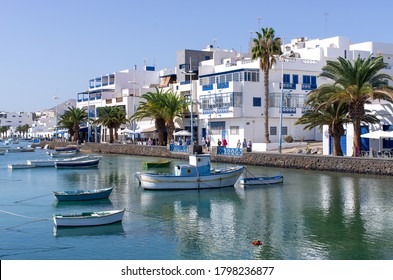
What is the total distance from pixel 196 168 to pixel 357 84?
16088mm

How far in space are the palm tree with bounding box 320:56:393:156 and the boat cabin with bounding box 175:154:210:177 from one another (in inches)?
519

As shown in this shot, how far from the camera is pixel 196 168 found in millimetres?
36344

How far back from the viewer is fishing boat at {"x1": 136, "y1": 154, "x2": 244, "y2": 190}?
35750 mm

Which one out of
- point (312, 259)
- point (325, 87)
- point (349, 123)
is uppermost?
point (325, 87)

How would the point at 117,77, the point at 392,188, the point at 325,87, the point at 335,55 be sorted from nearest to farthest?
the point at 392,188
the point at 325,87
the point at 335,55
the point at 117,77

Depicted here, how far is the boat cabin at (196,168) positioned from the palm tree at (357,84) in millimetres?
13186

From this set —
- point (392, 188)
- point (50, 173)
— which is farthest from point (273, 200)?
point (50, 173)

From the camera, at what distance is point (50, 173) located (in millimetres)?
54188

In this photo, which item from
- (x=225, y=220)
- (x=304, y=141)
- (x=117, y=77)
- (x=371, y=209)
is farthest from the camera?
(x=117, y=77)

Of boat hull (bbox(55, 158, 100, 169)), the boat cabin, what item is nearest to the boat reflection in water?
the boat cabin

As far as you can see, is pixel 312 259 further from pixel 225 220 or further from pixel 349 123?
pixel 349 123

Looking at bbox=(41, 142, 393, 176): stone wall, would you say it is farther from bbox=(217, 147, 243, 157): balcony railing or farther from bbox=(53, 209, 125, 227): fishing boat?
bbox=(53, 209, 125, 227): fishing boat

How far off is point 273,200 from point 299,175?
13.6 meters

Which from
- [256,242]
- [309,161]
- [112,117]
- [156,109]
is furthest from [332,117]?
[112,117]
